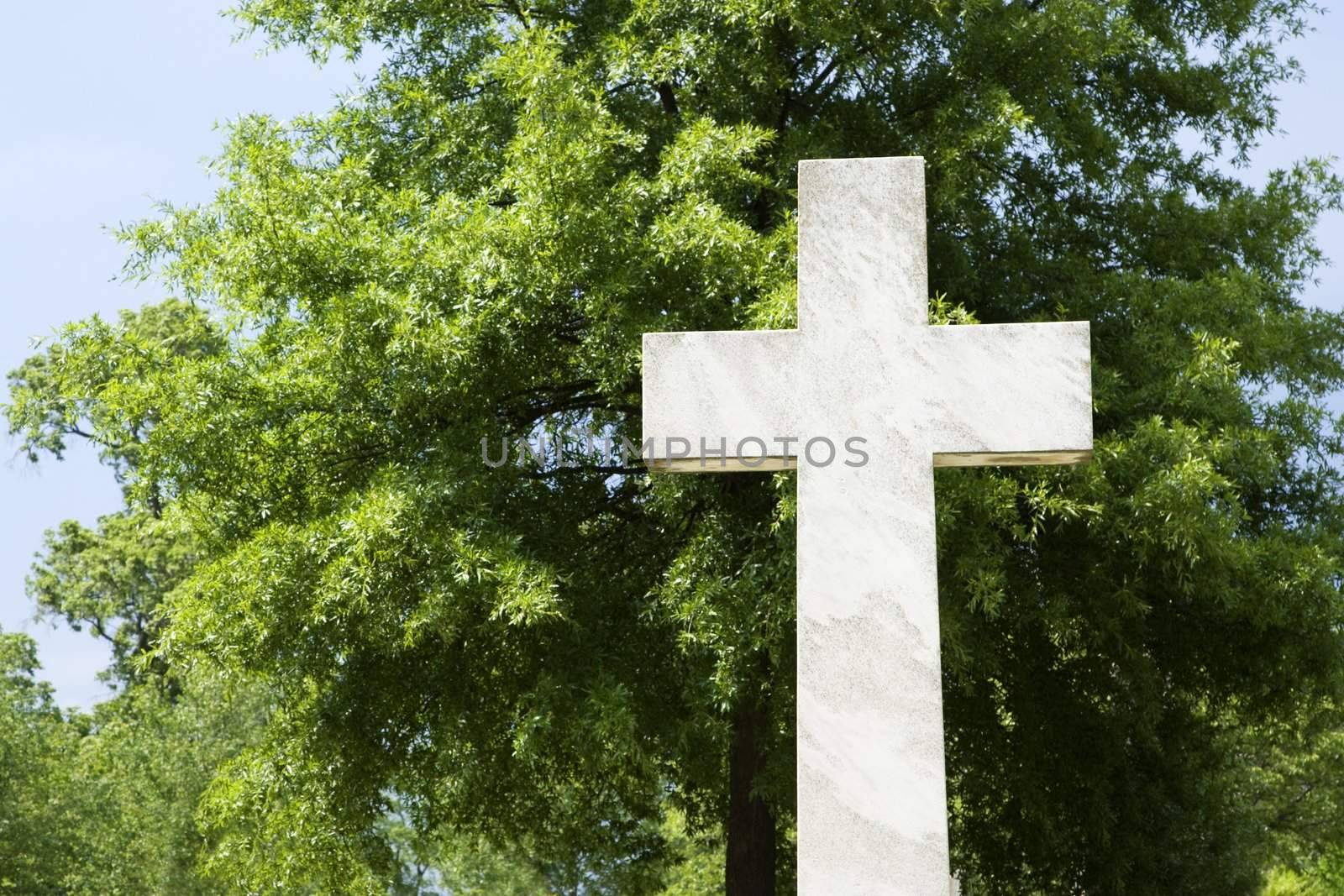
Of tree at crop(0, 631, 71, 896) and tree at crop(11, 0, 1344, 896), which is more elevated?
tree at crop(11, 0, 1344, 896)

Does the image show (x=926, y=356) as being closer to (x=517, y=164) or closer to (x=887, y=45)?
(x=517, y=164)

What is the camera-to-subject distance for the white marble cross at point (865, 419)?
443 centimetres

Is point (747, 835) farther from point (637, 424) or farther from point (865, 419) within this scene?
point (865, 419)

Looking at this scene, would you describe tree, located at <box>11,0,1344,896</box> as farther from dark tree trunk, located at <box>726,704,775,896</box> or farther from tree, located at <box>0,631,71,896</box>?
Answer: tree, located at <box>0,631,71,896</box>

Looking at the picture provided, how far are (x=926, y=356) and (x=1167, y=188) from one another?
9.74 meters

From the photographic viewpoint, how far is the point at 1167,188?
13492 millimetres

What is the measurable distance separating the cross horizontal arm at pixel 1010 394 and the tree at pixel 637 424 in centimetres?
410

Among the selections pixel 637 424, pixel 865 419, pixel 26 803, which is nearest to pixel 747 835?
pixel 637 424

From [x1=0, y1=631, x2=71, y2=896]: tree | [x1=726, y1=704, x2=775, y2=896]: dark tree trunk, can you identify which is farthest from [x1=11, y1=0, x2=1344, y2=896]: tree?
[x1=0, y1=631, x2=71, y2=896]: tree

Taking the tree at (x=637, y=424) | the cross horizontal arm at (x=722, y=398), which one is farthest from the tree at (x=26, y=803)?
the cross horizontal arm at (x=722, y=398)

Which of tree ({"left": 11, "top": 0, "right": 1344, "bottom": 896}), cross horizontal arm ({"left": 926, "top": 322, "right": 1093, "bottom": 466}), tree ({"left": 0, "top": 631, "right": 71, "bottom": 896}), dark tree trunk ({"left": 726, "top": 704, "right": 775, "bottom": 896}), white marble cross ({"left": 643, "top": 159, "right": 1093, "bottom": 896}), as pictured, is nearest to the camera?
white marble cross ({"left": 643, "top": 159, "right": 1093, "bottom": 896})

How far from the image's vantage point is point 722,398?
4922 mm

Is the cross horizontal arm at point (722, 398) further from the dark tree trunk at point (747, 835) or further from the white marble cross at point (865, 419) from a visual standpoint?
the dark tree trunk at point (747, 835)

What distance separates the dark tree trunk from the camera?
12.4 metres
